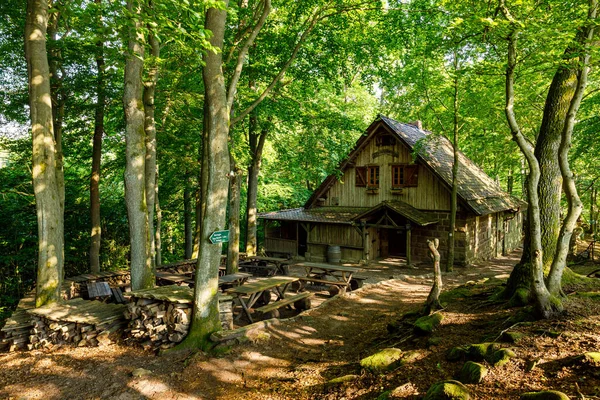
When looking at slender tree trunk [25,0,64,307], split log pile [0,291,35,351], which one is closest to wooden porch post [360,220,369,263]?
slender tree trunk [25,0,64,307]

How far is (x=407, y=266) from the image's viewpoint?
1647cm

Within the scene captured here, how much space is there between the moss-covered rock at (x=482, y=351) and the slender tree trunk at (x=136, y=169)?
718 centimetres

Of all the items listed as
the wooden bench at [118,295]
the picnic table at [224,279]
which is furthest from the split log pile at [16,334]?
the picnic table at [224,279]

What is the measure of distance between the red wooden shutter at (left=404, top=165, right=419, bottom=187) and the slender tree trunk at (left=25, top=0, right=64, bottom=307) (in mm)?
15198

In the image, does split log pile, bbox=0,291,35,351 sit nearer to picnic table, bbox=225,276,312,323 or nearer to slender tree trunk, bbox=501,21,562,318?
picnic table, bbox=225,276,312,323

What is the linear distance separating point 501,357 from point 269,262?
439 inches

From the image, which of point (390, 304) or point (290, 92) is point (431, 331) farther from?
point (290, 92)

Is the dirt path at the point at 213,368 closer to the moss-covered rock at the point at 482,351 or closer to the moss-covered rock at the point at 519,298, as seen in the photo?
the moss-covered rock at the point at 482,351

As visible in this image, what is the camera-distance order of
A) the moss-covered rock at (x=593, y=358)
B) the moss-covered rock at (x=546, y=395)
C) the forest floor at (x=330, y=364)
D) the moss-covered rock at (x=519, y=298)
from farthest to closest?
the moss-covered rock at (x=519, y=298), the forest floor at (x=330, y=364), the moss-covered rock at (x=593, y=358), the moss-covered rock at (x=546, y=395)

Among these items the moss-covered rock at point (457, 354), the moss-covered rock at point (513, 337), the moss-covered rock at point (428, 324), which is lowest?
the moss-covered rock at point (428, 324)

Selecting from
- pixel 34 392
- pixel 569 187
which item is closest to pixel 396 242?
pixel 569 187

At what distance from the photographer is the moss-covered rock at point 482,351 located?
13.2ft

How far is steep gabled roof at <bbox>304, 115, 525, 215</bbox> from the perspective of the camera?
16.0m

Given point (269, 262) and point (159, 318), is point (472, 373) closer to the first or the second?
point (159, 318)
